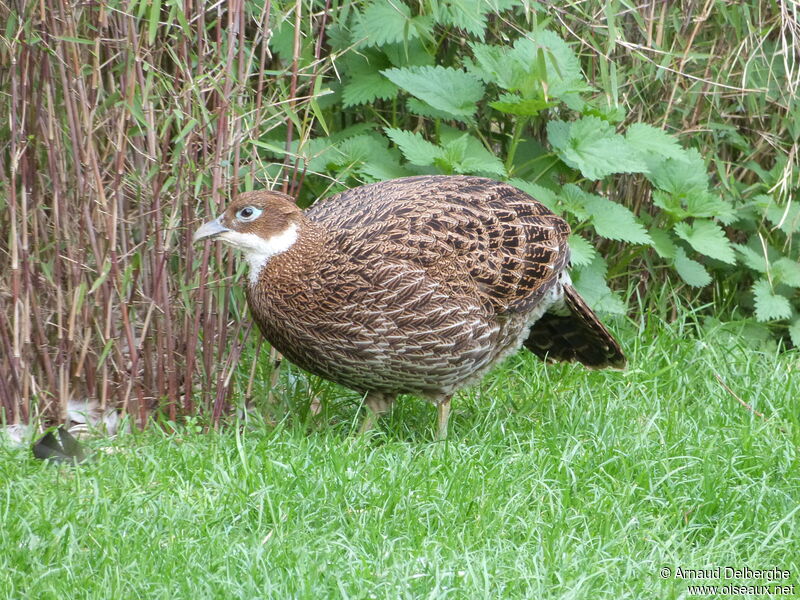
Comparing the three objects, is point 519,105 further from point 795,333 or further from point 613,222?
point 795,333

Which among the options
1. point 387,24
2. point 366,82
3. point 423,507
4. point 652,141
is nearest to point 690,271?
point 652,141

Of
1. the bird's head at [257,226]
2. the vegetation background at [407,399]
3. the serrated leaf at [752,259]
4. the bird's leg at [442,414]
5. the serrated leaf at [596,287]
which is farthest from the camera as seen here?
the serrated leaf at [752,259]

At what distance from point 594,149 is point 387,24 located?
1.15 metres

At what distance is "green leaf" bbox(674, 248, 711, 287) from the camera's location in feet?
19.5

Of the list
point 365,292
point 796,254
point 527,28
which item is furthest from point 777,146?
point 365,292

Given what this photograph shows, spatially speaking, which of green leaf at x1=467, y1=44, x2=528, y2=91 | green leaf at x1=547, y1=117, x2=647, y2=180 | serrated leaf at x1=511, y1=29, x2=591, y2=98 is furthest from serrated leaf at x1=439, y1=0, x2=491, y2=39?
green leaf at x1=547, y1=117, x2=647, y2=180

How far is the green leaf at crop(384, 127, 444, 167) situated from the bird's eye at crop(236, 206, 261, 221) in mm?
1055

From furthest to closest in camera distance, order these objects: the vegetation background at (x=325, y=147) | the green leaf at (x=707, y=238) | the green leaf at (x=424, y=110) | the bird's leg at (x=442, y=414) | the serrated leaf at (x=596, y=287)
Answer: the green leaf at (x=707, y=238), the serrated leaf at (x=596, y=287), the green leaf at (x=424, y=110), the bird's leg at (x=442, y=414), the vegetation background at (x=325, y=147)

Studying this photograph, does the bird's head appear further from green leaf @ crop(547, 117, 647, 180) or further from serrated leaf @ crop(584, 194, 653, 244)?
serrated leaf @ crop(584, 194, 653, 244)

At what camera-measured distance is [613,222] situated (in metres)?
5.55

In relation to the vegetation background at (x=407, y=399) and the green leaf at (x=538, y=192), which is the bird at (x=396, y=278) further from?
the green leaf at (x=538, y=192)

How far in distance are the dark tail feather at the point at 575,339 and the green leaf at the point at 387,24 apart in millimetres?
1381

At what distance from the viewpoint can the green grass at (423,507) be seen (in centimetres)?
329

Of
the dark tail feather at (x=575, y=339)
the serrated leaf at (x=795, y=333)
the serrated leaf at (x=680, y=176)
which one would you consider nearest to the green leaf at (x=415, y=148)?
the dark tail feather at (x=575, y=339)
